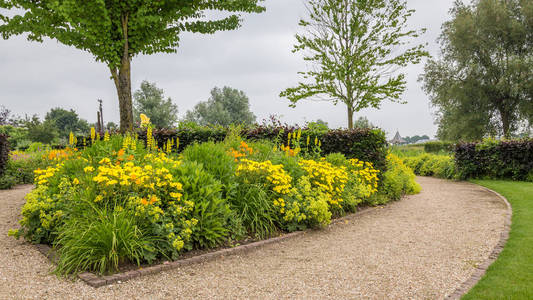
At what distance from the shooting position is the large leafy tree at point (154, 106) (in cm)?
3838

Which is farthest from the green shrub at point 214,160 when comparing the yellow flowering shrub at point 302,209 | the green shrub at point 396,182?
the green shrub at point 396,182

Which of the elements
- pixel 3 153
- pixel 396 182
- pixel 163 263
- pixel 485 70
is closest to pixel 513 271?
pixel 163 263

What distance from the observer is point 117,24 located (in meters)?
8.83

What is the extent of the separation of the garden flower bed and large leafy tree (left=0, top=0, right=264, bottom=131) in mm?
4110

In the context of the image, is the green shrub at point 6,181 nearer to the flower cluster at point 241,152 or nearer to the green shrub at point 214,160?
the green shrub at point 214,160

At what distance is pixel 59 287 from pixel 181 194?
1.52 meters

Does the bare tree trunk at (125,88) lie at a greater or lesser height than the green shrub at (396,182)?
greater

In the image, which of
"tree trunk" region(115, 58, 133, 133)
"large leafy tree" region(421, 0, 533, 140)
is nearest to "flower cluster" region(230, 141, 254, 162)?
A: "tree trunk" region(115, 58, 133, 133)

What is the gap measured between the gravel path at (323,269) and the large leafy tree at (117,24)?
4.52 metres

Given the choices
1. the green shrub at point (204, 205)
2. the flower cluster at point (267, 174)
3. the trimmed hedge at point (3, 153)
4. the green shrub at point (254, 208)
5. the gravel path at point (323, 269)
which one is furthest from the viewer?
the trimmed hedge at point (3, 153)

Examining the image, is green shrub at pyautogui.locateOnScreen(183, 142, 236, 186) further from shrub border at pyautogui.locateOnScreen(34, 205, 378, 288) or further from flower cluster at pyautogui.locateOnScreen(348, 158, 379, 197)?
flower cluster at pyautogui.locateOnScreen(348, 158, 379, 197)

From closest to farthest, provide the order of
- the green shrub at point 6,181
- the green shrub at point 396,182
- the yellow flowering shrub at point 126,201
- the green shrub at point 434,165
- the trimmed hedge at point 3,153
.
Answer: the yellow flowering shrub at point 126,201 < the green shrub at point 396,182 < the green shrub at point 6,181 < the trimmed hedge at point 3,153 < the green shrub at point 434,165

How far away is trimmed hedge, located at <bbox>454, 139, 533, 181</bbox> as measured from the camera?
1176 cm

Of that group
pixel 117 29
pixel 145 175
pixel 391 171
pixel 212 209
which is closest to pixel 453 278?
pixel 212 209
